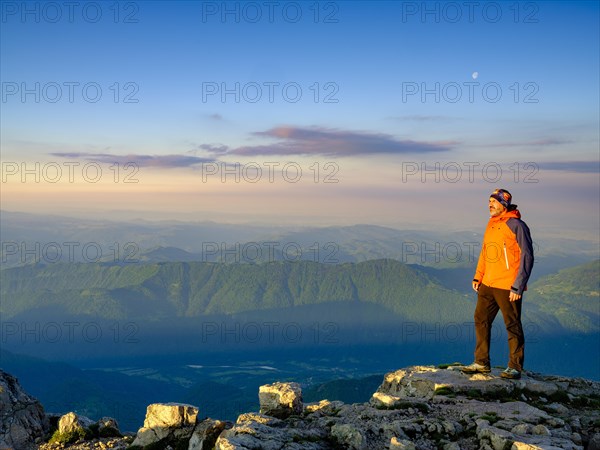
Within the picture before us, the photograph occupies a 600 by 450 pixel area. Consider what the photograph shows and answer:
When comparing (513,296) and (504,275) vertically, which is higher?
(504,275)

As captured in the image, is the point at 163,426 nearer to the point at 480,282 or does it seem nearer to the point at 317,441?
the point at 317,441

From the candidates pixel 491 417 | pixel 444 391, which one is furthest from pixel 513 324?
pixel 491 417

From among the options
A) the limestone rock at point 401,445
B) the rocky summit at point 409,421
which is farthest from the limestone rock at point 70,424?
the limestone rock at point 401,445

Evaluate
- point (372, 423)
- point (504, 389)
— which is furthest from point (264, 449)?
point (504, 389)

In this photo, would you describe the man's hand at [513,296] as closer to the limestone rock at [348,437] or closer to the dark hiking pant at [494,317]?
the dark hiking pant at [494,317]

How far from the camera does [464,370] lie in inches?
867

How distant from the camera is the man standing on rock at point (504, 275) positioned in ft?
64.3

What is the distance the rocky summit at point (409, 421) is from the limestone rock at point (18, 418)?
0.34ft

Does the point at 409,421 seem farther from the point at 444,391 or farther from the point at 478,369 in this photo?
the point at 478,369

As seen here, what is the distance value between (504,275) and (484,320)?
2209 mm

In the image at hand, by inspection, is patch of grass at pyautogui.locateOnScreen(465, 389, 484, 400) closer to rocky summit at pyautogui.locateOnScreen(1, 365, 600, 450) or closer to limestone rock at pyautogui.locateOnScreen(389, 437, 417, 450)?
rocky summit at pyautogui.locateOnScreen(1, 365, 600, 450)

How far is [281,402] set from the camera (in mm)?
19406

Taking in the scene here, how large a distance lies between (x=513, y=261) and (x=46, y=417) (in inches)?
Result: 831

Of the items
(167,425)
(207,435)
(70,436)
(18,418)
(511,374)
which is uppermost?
(511,374)
